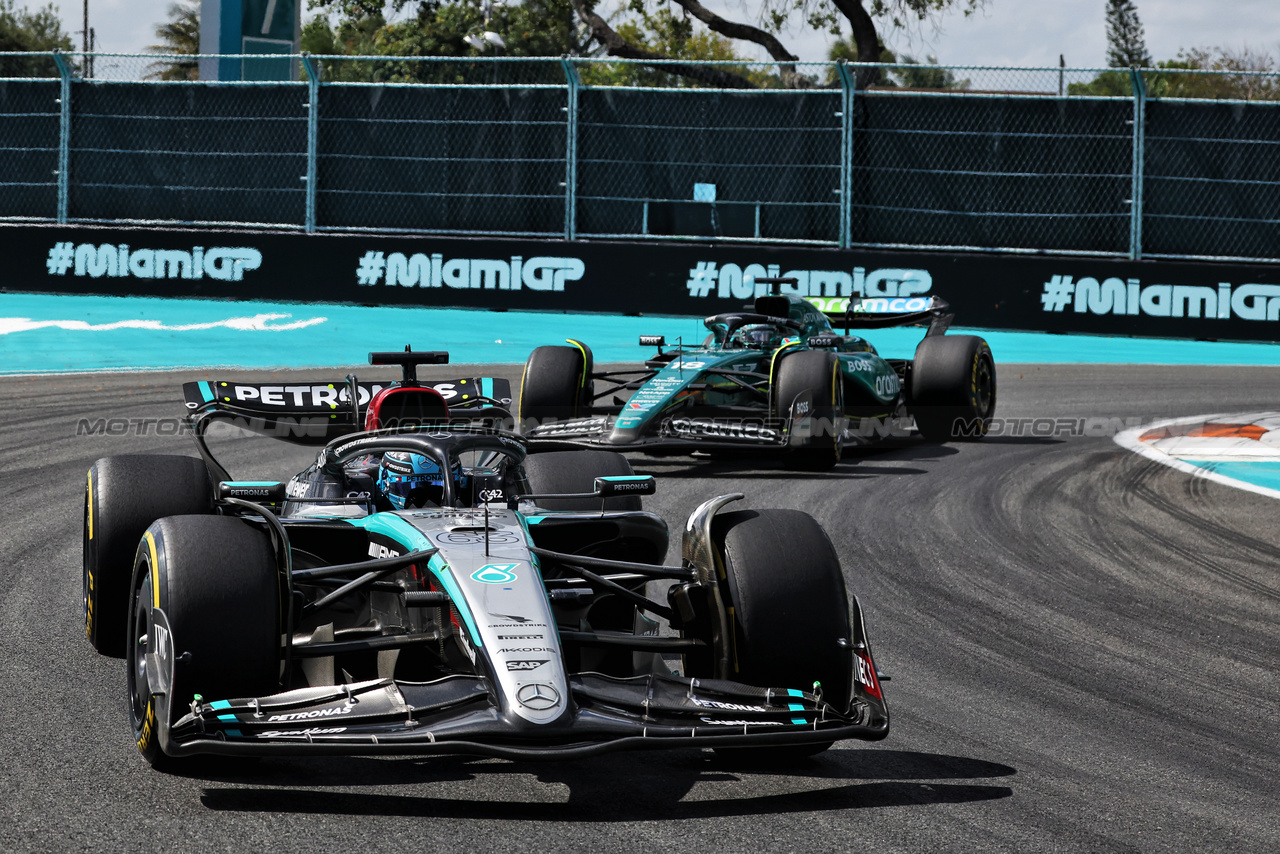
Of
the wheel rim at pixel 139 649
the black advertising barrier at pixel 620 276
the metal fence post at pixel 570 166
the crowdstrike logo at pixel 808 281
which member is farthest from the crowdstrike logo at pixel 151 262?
the wheel rim at pixel 139 649

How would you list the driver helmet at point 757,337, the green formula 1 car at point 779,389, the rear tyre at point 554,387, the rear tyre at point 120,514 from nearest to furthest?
the rear tyre at point 120,514 → the green formula 1 car at point 779,389 → the rear tyre at point 554,387 → the driver helmet at point 757,337

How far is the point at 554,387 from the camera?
10969mm

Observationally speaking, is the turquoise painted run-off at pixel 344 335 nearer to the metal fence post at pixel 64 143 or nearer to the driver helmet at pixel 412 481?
the metal fence post at pixel 64 143

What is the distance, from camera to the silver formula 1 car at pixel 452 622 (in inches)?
157

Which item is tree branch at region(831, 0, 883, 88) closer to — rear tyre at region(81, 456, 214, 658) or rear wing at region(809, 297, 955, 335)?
rear wing at region(809, 297, 955, 335)

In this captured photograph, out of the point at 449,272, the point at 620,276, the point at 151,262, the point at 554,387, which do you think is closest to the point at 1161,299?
the point at 620,276

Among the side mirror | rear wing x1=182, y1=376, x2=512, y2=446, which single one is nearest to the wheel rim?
the side mirror

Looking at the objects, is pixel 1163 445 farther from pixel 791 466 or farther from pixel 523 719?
pixel 523 719

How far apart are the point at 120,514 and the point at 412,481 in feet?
3.44

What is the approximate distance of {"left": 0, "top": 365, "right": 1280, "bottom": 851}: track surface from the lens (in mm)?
3928

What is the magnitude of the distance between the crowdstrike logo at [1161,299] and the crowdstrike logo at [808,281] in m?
1.61

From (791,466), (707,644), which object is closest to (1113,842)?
(707,644)

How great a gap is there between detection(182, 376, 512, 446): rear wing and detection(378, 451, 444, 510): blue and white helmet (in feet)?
5.56

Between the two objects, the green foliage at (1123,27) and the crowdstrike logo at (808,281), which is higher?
the green foliage at (1123,27)
